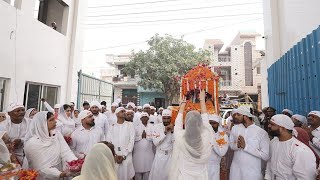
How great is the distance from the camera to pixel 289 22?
24.7ft

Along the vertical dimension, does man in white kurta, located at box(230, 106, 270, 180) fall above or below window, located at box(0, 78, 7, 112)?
below

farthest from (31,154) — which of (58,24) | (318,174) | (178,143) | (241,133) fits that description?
(58,24)

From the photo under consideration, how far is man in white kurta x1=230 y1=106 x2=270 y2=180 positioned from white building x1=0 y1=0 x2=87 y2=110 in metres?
5.74

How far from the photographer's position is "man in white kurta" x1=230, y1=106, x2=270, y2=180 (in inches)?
143

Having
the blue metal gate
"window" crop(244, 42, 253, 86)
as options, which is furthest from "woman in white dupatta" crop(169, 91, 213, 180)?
"window" crop(244, 42, 253, 86)

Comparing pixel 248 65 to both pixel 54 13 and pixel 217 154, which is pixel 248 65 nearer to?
pixel 54 13

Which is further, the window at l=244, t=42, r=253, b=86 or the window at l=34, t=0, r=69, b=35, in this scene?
the window at l=244, t=42, r=253, b=86

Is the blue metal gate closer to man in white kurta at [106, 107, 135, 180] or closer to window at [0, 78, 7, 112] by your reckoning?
man in white kurta at [106, 107, 135, 180]

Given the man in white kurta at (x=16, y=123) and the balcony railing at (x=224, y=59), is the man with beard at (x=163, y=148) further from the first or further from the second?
the balcony railing at (x=224, y=59)

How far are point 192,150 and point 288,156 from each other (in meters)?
1.26

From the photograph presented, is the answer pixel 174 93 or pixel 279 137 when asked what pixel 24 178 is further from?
pixel 174 93

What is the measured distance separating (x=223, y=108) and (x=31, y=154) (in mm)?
11067

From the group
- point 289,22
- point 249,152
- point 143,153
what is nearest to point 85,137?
point 143,153

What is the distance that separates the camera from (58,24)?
9.42m
